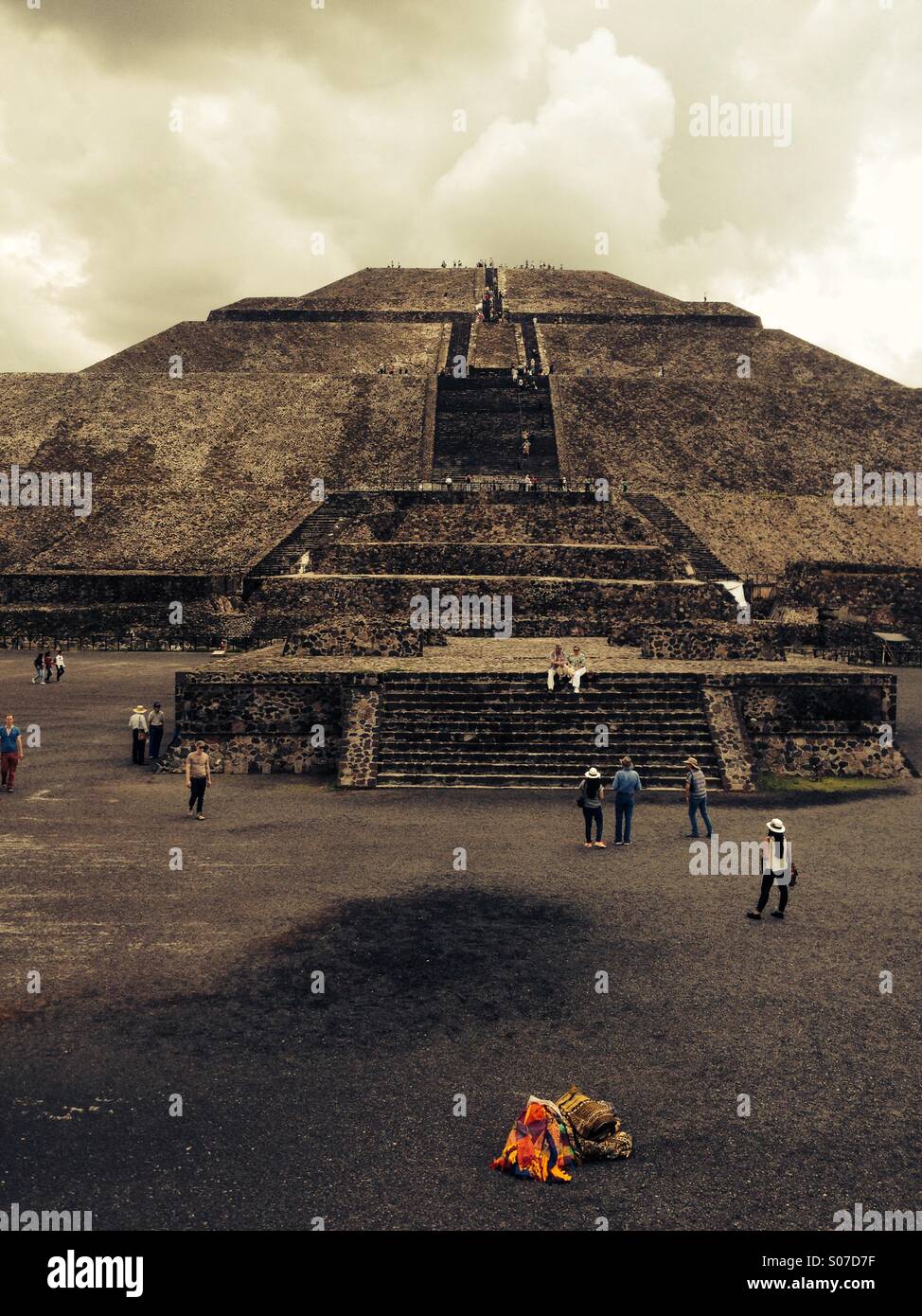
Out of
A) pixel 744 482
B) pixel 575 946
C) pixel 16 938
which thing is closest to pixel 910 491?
pixel 744 482

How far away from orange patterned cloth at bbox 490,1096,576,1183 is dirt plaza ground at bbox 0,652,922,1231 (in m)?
0.08

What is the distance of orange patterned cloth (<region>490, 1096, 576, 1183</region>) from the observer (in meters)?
5.36

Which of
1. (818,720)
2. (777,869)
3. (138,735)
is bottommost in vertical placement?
(777,869)

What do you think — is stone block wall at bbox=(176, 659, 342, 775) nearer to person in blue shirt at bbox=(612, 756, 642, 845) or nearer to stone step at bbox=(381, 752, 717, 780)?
stone step at bbox=(381, 752, 717, 780)

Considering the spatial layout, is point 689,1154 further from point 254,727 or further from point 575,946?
point 254,727

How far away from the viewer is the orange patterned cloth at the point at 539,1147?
17.6 ft

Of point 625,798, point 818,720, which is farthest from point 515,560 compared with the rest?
point 625,798

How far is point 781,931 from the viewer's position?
29.3ft

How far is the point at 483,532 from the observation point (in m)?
31.8

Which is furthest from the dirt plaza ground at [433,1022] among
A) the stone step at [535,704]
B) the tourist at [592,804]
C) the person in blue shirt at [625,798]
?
the stone step at [535,704]

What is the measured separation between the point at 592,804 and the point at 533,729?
4.51m

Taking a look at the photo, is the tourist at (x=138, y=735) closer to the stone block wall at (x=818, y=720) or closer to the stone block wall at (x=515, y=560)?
the stone block wall at (x=818, y=720)

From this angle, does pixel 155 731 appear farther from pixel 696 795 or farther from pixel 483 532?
pixel 483 532

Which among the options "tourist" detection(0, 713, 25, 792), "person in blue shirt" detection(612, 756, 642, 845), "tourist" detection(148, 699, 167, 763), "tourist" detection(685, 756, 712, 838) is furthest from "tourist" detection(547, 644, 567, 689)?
"tourist" detection(0, 713, 25, 792)
